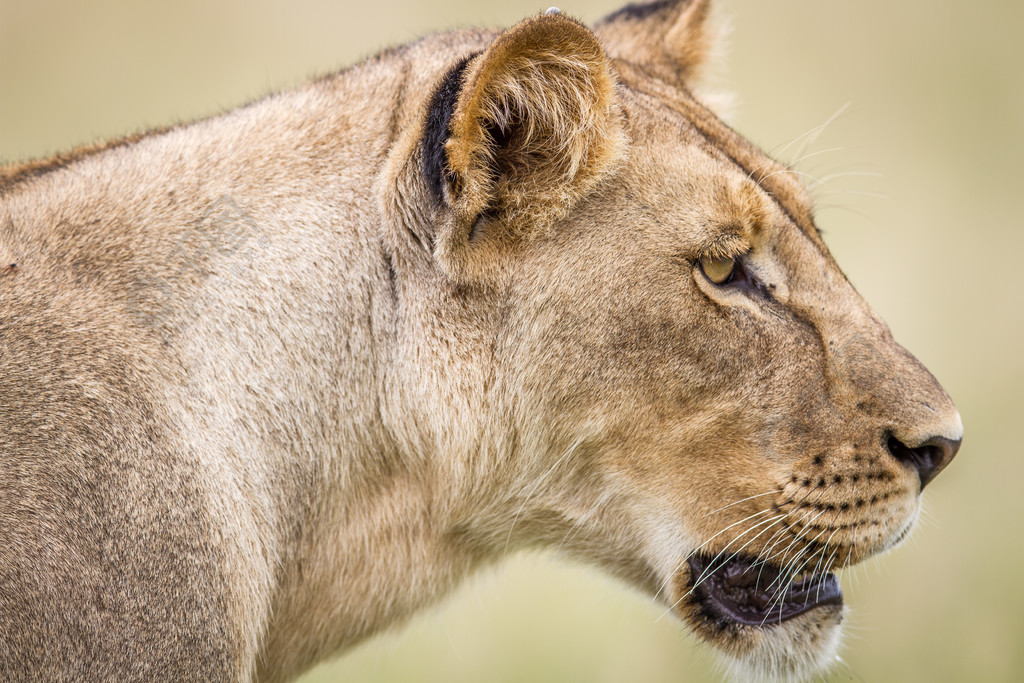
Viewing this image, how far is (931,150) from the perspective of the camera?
9.80 meters

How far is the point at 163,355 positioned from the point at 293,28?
996cm

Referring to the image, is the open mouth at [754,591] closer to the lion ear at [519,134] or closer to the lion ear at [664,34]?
the lion ear at [519,134]

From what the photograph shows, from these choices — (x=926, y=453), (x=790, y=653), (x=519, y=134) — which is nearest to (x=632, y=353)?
(x=519, y=134)

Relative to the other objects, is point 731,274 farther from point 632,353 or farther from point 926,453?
point 926,453

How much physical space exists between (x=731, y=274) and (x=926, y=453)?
78 centimetres

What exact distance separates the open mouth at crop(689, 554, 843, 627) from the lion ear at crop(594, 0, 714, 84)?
1.86 m

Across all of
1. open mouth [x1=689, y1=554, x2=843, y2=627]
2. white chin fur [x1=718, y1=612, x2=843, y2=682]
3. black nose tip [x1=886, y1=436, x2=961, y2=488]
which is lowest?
white chin fur [x1=718, y1=612, x2=843, y2=682]

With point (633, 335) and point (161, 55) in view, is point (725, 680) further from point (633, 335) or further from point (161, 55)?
point (161, 55)

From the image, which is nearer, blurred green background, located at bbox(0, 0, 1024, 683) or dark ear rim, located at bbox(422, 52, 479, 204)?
dark ear rim, located at bbox(422, 52, 479, 204)

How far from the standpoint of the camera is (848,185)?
9891 mm

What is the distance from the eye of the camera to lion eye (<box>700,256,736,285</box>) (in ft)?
10.0

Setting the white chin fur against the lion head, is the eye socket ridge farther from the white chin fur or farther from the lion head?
the white chin fur

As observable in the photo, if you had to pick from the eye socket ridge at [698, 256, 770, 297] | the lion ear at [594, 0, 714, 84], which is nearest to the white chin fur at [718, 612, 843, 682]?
the eye socket ridge at [698, 256, 770, 297]

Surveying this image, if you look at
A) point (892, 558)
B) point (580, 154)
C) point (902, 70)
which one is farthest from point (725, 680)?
point (902, 70)
